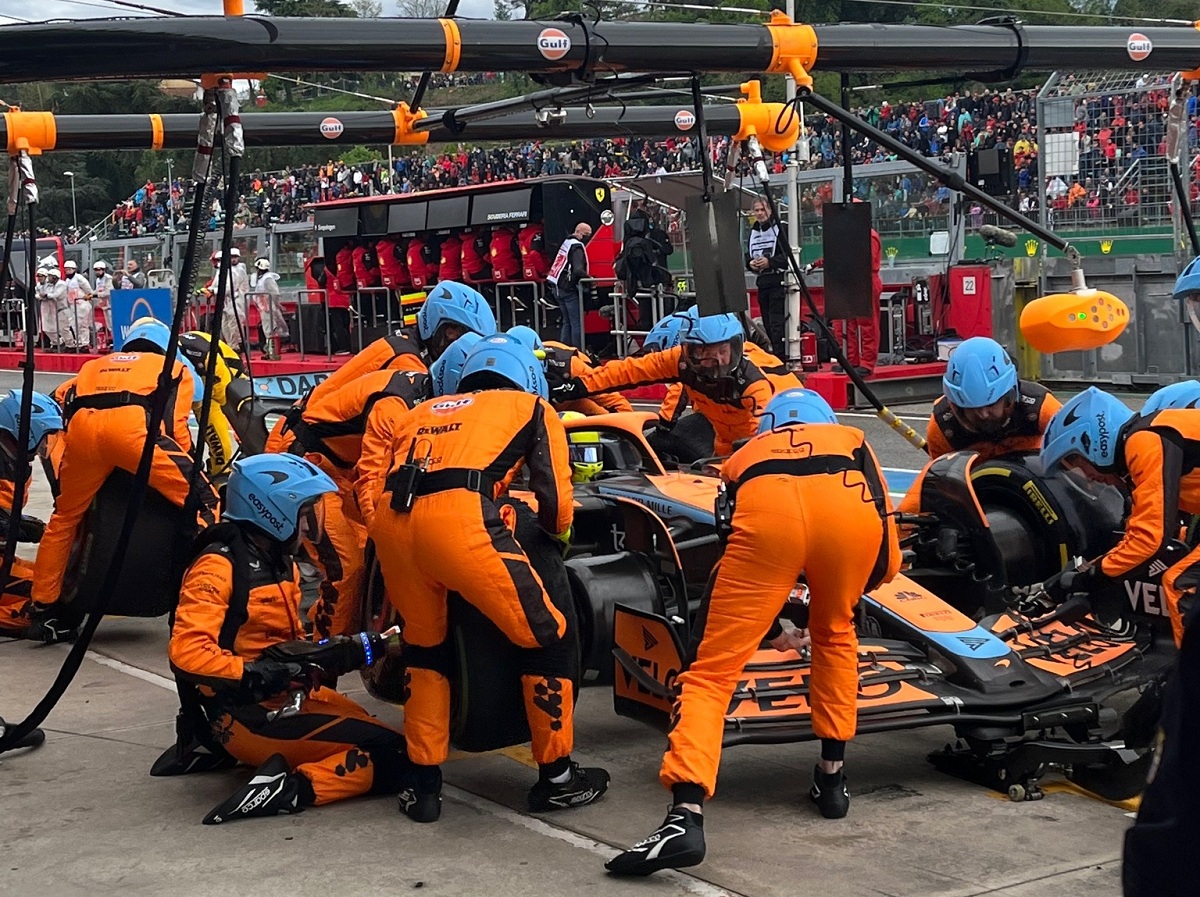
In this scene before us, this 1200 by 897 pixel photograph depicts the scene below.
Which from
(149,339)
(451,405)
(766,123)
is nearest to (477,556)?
(451,405)

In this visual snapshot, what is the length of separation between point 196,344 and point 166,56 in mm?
5328

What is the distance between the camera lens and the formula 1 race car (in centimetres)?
560

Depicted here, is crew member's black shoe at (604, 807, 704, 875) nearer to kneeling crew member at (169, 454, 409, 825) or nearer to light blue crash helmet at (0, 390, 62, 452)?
kneeling crew member at (169, 454, 409, 825)

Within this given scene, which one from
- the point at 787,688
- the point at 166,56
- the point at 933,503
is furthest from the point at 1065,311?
the point at 166,56

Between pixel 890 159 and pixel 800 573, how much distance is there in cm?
2141

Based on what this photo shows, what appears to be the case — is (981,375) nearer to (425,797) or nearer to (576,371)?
(576,371)

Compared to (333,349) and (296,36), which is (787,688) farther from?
(333,349)

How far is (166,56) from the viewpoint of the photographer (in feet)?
17.9

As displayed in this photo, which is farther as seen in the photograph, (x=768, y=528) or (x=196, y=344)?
(x=196, y=344)

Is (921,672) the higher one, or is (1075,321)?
(1075,321)

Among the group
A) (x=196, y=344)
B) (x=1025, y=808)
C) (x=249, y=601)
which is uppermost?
(x=196, y=344)

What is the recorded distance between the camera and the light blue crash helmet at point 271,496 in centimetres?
584

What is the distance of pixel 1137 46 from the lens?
8.05 metres

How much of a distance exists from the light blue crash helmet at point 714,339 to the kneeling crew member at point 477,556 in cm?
318
